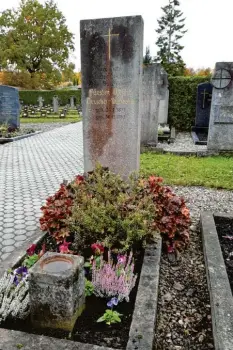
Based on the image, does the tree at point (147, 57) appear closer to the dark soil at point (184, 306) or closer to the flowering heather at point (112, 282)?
the dark soil at point (184, 306)

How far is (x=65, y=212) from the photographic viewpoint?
3473mm

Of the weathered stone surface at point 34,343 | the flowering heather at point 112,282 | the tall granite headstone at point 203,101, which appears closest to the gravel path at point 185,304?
the flowering heather at point 112,282

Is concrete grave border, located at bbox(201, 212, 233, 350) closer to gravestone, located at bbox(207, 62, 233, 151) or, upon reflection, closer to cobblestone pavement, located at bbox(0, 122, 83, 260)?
cobblestone pavement, located at bbox(0, 122, 83, 260)

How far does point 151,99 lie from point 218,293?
8.38 metres

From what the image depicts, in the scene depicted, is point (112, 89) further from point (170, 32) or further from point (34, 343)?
point (170, 32)

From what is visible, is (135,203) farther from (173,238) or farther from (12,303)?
(12,303)

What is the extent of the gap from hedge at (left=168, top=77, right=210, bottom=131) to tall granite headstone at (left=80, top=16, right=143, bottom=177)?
11802mm

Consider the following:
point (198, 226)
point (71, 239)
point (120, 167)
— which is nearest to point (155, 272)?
point (71, 239)

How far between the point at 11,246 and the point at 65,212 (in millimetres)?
1001

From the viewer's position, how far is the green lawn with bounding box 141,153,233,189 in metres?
6.61

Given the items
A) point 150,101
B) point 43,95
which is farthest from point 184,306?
point 43,95

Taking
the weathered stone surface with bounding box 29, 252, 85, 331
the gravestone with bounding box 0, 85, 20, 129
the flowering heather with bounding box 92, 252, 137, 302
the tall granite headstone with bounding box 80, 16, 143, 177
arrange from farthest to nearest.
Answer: the gravestone with bounding box 0, 85, 20, 129, the tall granite headstone with bounding box 80, 16, 143, 177, the flowering heather with bounding box 92, 252, 137, 302, the weathered stone surface with bounding box 29, 252, 85, 331

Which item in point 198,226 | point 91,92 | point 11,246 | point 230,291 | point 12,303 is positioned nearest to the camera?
point 12,303

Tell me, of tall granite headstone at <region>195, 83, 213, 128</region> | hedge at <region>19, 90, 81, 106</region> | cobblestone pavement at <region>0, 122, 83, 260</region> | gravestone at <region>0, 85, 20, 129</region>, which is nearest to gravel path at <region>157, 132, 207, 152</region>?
tall granite headstone at <region>195, 83, 213, 128</region>
